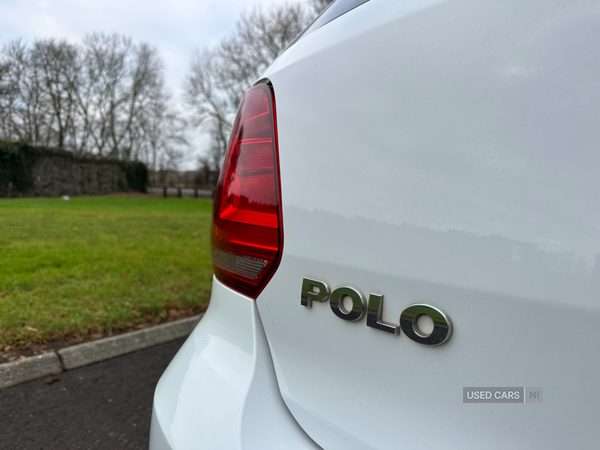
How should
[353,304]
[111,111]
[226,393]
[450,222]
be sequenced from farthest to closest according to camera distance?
[111,111] < [226,393] < [353,304] < [450,222]

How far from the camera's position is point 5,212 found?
4.53 metres

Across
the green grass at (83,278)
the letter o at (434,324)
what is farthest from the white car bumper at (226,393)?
the green grass at (83,278)

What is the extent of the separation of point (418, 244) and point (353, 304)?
0.58 feet

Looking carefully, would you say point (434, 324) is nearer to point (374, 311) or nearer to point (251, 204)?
point (374, 311)

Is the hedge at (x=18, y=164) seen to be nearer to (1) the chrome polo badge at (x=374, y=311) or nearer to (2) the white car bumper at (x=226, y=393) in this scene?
(2) the white car bumper at (x=226, y=393)

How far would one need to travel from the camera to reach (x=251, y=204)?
951mm

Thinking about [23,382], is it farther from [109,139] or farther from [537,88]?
[109,139]

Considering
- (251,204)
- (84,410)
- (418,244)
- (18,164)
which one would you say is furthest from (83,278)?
(18,164)

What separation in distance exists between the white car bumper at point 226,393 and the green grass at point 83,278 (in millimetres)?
2375

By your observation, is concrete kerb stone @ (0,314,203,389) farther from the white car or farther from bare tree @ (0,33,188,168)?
bare tree @ (0,33,188,168)

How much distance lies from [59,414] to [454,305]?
2356mm

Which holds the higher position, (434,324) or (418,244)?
(418,244)

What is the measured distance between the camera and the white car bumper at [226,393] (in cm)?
79

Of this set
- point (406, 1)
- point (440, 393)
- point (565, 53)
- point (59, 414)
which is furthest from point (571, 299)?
point (59, 414)
